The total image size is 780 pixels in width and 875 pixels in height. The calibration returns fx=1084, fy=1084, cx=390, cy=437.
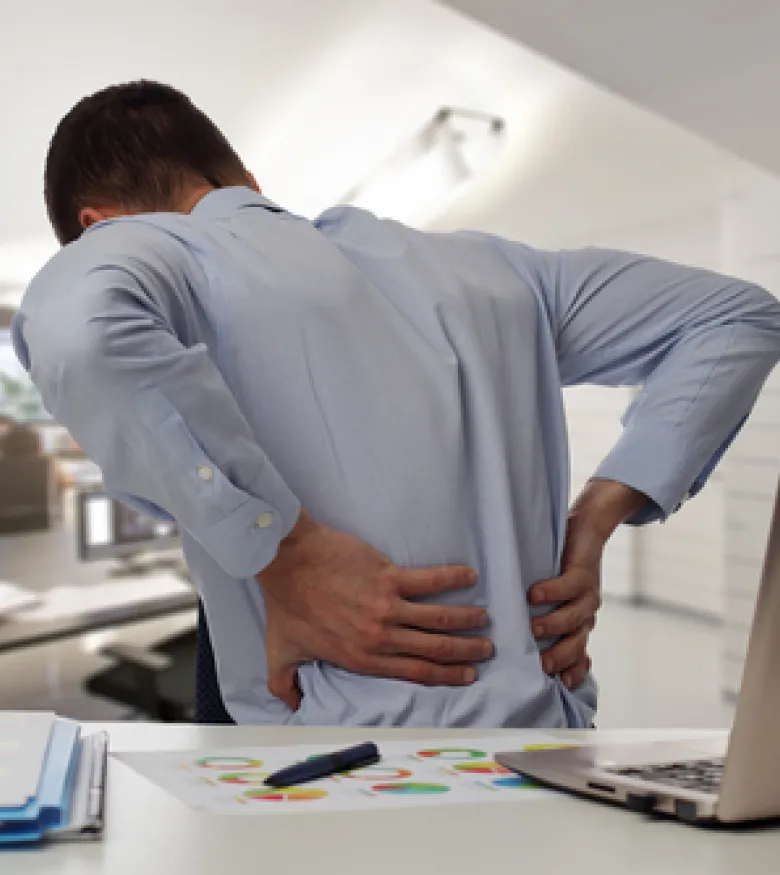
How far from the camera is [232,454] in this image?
38.5 inches

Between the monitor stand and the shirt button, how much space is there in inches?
149

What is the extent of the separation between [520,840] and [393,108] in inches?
193

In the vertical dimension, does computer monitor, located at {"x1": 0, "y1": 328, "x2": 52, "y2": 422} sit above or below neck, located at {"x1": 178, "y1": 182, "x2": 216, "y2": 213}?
above

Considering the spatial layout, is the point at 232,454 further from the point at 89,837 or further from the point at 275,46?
the point at 275,46

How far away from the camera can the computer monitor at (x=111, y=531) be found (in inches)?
181

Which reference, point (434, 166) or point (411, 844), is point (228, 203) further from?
point (434, 166)

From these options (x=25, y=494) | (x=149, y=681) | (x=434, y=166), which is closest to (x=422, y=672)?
(x=149, y=681)

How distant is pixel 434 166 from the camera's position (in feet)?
19.0

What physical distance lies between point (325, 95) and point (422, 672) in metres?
4.25

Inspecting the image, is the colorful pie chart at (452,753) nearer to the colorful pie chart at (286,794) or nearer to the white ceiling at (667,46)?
the colorful pie chart at (286,794)

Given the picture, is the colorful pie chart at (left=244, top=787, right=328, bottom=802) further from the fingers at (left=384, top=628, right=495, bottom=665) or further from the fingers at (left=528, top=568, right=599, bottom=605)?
the fingers at (left=528, top=568, right=599, bottom=605)

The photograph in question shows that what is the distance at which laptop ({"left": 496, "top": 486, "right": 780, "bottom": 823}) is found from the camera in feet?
1.86

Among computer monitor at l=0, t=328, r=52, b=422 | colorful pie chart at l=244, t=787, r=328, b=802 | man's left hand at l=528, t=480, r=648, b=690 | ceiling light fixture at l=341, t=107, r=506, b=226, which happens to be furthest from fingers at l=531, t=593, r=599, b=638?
ceiling light fixture at l=341, t=107, r=506, b=226

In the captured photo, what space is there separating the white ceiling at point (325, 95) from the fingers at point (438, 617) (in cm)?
353
